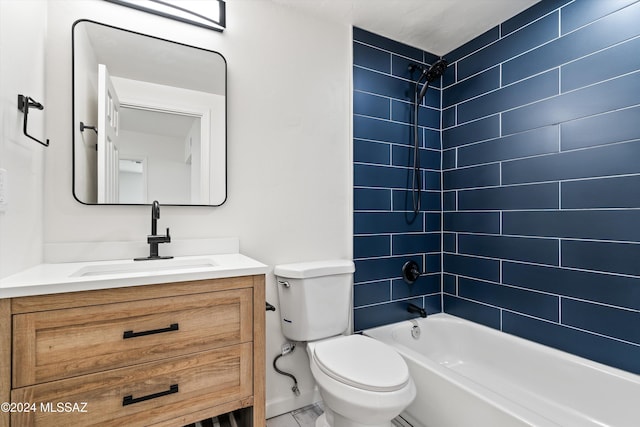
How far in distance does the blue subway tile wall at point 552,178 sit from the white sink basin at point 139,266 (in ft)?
5.58

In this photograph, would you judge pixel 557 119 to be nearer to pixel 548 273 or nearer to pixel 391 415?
pixel 548 273

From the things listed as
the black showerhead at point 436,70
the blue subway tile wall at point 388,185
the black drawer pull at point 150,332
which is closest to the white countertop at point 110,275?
the black drawer pull at point 150,332

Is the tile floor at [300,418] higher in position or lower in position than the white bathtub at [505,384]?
lower

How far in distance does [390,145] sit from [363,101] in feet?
1.12

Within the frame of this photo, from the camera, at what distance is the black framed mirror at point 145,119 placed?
1.37m

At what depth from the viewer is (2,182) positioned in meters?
0.98

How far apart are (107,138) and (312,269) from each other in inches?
45.0

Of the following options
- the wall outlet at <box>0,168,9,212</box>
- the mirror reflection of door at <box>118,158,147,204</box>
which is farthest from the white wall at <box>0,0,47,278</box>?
the mirror reflection of door at <box>118,158,147,204</box>

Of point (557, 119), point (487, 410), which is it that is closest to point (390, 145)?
point (557, 119)

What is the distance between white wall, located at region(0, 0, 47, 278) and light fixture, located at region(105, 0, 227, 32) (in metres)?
0.39

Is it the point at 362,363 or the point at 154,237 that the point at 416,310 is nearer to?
the point at 362,363

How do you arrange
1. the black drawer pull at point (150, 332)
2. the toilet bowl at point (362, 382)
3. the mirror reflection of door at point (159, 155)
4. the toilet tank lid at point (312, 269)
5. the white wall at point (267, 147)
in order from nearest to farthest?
the black drawer pull at point (150, 332)
the toilet bowl at point (362, 382)
the white wall at point (267, 147)
the mirror reflection of door at point (159, 155)
the toilet tank lid at point (312, 269)

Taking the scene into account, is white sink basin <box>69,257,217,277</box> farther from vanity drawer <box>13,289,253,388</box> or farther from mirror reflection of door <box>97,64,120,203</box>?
mirror reflection of door <box>97,64,120,203</box>

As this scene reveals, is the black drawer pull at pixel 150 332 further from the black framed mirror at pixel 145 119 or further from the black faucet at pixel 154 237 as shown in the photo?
the black framed mirror at pixel 145 119
